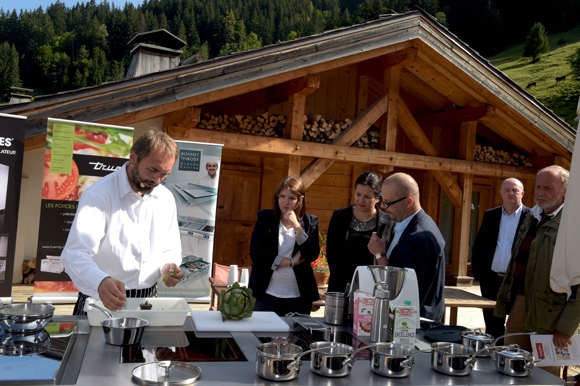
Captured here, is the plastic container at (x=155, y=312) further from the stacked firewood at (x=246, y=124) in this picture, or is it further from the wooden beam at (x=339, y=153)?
the stacked firewood at (x=246, y=124)

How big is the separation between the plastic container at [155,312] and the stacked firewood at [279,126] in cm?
505


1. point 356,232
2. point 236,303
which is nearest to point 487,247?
point 356,232

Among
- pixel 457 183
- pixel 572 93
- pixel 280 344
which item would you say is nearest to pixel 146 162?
pixel 280 344

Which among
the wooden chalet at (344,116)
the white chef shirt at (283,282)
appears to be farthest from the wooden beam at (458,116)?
the white chef shirt at (283,282)

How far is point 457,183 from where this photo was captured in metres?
8.67

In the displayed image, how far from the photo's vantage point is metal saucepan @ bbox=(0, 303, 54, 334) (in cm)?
159

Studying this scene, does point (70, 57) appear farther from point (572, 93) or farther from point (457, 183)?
point (457, 183)

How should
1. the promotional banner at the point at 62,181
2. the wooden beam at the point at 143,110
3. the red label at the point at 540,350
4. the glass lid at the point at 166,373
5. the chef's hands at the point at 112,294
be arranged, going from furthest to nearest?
1. the wooden beam at the point at 143,110
2. the promotional banner at the point at 62,181
3. the red label at the point at 540,350
4. the chef's hands at the point at 112,294
5. the glass lid at the point at 166,373

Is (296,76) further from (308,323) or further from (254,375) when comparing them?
(254,375)

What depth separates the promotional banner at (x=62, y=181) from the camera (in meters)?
5.41

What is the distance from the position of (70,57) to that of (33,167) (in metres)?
44.5

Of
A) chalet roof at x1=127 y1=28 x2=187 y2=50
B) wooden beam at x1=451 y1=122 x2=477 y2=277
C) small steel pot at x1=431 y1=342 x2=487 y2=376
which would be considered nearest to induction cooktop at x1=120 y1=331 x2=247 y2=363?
small steel pot at x1=431 y1=342 x2=487 y2=376

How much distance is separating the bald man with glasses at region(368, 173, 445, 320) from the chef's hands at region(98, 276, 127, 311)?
1.27m

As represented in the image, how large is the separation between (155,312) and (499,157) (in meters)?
8.63
